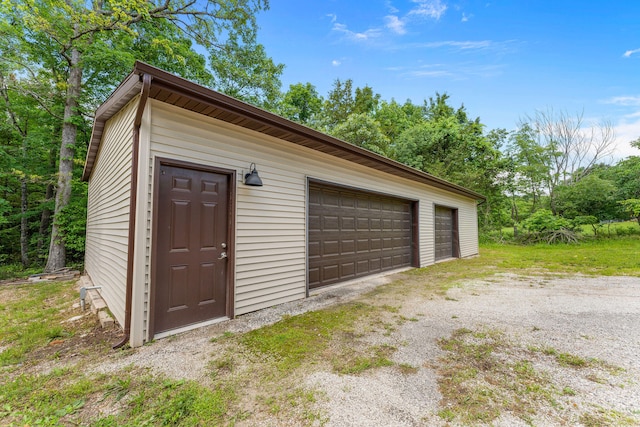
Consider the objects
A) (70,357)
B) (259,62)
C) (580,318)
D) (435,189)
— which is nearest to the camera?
(70,357)

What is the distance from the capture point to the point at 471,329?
3016 millimetres

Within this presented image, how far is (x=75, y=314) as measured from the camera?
144 inches

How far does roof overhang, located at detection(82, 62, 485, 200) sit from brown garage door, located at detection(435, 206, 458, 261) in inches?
183

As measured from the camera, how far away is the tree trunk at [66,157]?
23.6 feet

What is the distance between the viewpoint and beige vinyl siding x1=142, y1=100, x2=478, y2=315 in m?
3.01

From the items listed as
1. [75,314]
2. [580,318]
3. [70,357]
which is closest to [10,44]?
[75,314]

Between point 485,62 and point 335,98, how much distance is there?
967 cm

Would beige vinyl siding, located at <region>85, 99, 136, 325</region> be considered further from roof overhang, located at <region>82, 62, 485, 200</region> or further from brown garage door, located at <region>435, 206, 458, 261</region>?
brown garage door, located at <region>435, 206, 458, 261</region>

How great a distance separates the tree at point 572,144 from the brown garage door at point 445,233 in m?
11.0

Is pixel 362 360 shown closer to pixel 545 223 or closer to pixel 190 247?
pixel 190 247

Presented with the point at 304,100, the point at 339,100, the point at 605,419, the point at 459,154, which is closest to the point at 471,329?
the point at 605,419

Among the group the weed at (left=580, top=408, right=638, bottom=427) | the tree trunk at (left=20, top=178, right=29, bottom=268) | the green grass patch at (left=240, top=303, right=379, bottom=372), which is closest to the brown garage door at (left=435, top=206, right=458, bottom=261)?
the green grass patch at (left=240, top=303, right=379, bottom=372)

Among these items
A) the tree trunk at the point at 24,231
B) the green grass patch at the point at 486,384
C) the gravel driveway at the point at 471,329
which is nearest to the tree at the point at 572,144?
the gravel driveway at the point at 471,329

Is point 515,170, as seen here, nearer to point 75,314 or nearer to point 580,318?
point 580,318
